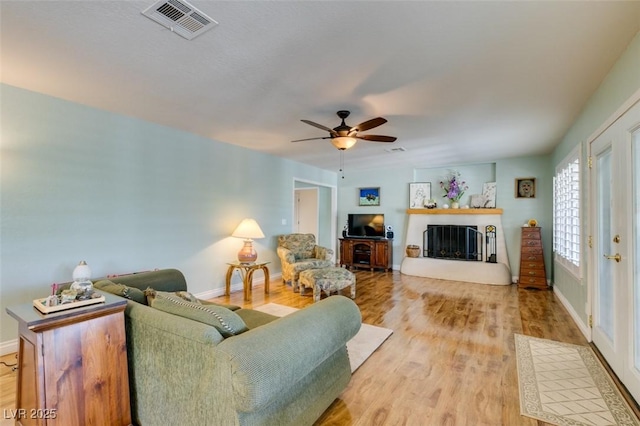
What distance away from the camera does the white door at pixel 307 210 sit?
8484mm

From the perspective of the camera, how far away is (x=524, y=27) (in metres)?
1.89

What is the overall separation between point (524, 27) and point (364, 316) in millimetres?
3232

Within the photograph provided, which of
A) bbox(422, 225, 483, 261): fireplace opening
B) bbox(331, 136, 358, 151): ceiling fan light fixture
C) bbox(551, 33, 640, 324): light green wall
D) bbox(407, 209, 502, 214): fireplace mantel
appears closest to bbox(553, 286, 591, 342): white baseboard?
bbox(551, 33, 640, 324): light green wall

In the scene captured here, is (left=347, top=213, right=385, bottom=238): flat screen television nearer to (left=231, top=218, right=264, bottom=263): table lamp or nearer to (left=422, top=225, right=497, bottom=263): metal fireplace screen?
(left=422, top=225, right=497, bottom=263): metal fireplace screen

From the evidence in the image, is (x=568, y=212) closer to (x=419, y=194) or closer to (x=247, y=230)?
(x=419, y=194)

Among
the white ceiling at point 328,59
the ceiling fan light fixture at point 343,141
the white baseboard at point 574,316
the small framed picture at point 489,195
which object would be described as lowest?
the white baseboard at point 574,316

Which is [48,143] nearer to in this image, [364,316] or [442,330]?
[364,316]

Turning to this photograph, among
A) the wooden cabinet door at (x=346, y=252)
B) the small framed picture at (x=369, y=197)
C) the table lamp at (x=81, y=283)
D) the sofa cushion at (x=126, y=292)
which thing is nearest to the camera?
the table lamp at (x=81, y=283)

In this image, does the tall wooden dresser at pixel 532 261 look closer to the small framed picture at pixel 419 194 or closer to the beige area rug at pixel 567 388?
the small framed picture at pixel 419 194

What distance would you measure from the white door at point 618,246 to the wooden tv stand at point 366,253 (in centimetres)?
408

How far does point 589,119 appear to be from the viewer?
10.2ft

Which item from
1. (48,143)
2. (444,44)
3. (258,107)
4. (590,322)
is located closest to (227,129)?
(258,107)

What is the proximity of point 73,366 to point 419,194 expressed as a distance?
6.64 metres

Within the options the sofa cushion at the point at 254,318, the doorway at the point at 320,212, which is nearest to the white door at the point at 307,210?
the doorway at the point at 320,212
